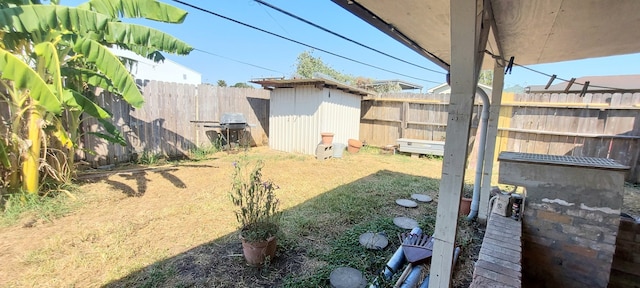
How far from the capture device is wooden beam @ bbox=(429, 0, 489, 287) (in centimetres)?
117

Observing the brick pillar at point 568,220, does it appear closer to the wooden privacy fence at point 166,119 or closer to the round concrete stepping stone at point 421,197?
the round concrete stepping stone at point 421,197

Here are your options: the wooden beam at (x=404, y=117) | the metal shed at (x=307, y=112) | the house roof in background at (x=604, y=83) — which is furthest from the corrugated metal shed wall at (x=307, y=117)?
the house roof in background at (x=604, y=83)

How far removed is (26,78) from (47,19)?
0.64 m

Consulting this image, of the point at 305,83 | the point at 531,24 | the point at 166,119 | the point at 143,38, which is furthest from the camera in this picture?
the point at 305,83

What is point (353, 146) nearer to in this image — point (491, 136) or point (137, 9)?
point (491, 136)

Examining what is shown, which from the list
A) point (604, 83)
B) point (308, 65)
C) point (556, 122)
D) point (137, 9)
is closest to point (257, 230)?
point (137, 9)

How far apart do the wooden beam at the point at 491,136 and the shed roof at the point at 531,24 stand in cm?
34

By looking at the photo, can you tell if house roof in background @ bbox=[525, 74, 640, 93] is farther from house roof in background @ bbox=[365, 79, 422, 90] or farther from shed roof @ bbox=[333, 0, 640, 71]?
house roof in background @ bbox=[365, 79, 422, 90]

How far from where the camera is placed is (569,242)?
2285 millimetres

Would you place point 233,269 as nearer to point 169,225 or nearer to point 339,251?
point 339,251

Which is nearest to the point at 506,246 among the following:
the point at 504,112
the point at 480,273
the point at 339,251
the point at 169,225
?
the point at 480,273

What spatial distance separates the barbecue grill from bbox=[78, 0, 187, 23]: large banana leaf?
378 centimetres

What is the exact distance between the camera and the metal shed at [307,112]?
7.31 metres

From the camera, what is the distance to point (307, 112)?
24.6 feet
